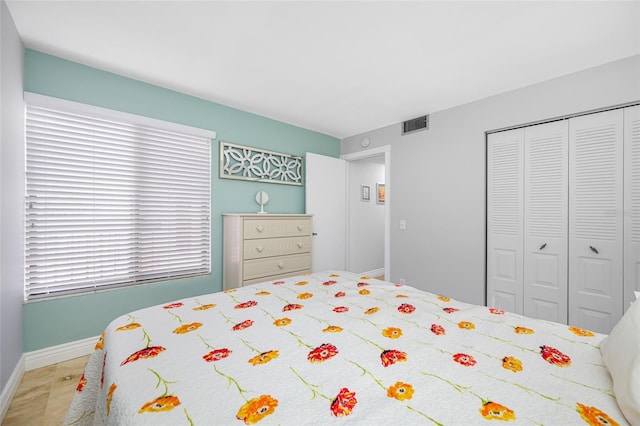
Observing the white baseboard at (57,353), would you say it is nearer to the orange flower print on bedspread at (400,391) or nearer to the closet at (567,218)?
the orange flower print on bedspread at (400,391)

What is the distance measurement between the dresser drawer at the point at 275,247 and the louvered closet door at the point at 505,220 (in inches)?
80.5

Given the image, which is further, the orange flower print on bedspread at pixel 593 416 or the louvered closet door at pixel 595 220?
the louvered closet door at pixel 595 220

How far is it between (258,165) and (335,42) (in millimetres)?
1786

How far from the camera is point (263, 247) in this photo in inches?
113

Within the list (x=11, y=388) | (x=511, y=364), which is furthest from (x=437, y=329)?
(x=11, y=388)

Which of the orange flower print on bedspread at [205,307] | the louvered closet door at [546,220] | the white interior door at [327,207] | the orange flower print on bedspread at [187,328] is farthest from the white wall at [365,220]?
the orange flower print on bedspread at [187,328]

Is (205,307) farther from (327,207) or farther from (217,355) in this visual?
(327,207)

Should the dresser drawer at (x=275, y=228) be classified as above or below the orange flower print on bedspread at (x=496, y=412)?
above

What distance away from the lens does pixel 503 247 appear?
2.73 m

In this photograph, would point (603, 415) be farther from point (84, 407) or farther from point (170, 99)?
point (170, 99)

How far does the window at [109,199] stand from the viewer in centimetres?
207

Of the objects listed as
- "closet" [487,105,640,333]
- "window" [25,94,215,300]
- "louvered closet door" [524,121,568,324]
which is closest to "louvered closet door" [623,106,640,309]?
"closet" [487,105,640,333]

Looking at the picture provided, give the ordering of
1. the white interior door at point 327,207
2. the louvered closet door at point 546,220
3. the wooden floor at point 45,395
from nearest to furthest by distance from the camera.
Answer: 1. the wooden floor at point 45,395
2. the louvered closet door at point 546,220
3. the white interior door at point 327,207

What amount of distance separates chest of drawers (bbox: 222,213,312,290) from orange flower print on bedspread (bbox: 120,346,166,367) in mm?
1684
